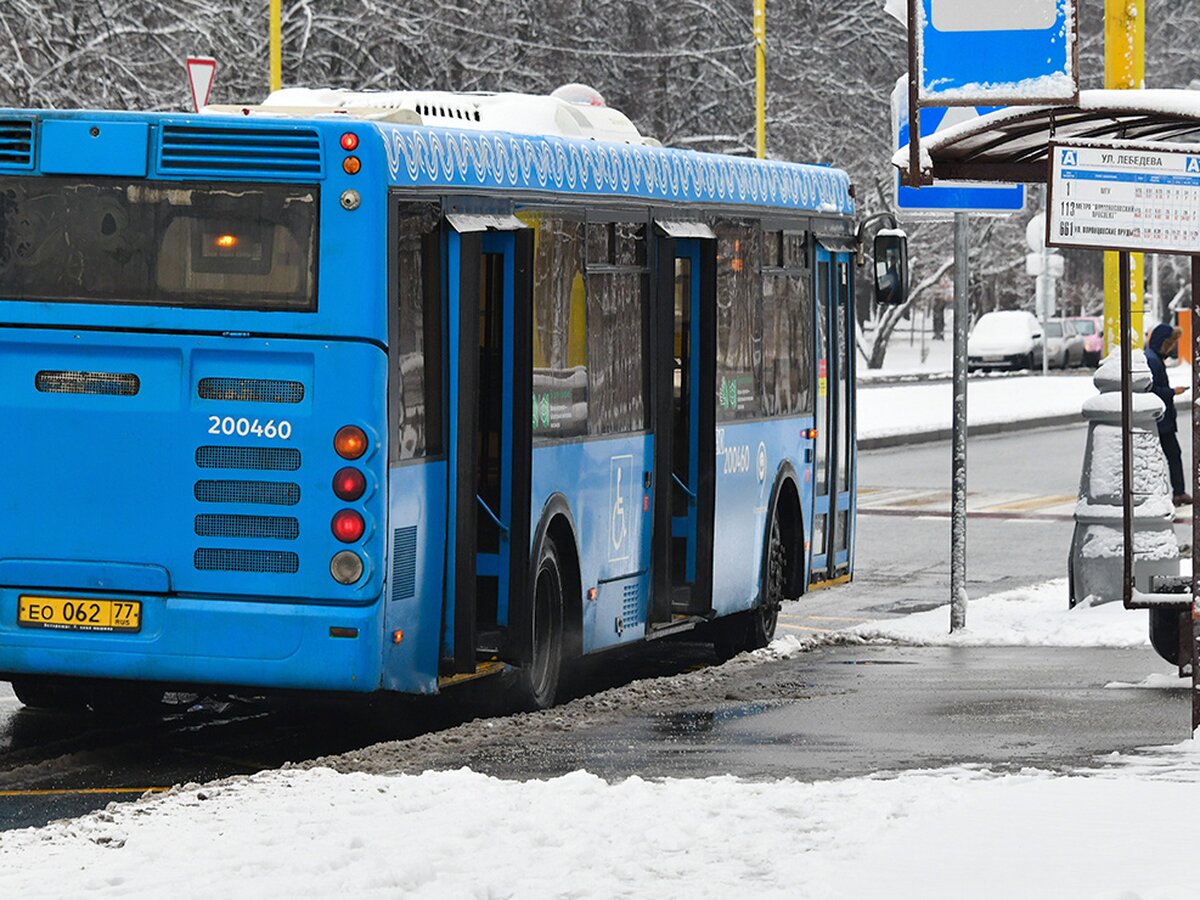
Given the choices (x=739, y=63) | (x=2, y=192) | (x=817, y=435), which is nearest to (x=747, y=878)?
(x=2, y=192)

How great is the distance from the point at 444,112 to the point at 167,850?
5.81 m

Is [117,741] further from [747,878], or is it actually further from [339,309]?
[747,878]

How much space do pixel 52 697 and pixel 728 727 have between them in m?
3.01

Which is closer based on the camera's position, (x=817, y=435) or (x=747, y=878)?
(x=747, y=878)

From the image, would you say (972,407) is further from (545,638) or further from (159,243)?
(159,243)

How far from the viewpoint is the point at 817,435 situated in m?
15.6

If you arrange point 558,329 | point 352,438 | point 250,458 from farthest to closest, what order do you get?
point 558,329
point 250,458
point 352,438

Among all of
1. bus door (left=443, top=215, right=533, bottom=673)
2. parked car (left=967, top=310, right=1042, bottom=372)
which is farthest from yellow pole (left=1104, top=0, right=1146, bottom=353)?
parked car (left=967, top=310, right=1042, bottom=372)

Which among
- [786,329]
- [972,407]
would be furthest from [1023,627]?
[972,407]

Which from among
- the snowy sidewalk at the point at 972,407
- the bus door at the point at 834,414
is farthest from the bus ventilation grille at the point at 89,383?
the snowy sidewalk at the point at 972,407

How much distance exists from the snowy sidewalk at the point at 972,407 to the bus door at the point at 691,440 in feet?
62.0

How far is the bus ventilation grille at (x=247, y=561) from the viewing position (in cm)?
998

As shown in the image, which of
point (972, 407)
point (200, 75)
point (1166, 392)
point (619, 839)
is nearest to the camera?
point (619, 839)

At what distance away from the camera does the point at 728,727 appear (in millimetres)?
10750
